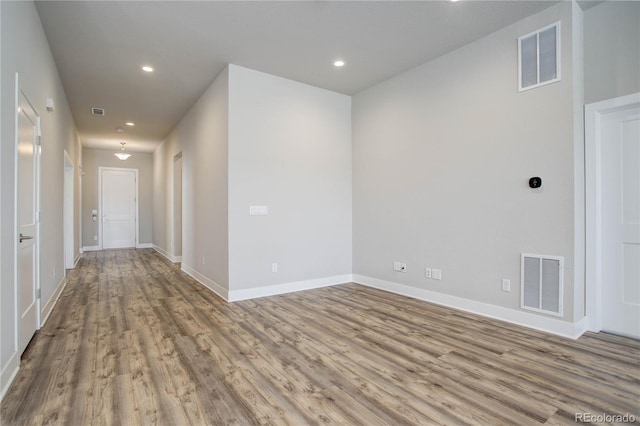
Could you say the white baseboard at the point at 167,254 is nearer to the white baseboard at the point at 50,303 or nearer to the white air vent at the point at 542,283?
the white baseboard at the point at 50,303

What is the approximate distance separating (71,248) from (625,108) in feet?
29.6

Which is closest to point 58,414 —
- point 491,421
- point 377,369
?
point 377,369

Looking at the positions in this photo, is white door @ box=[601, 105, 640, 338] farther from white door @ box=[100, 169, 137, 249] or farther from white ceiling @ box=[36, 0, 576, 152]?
white door @ box=[100, 169, 137, 249]

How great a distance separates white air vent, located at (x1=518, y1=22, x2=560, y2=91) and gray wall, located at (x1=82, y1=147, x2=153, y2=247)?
34.3ft

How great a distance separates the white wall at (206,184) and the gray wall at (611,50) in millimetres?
4006

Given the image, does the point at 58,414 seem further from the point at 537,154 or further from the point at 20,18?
the point at 537,154

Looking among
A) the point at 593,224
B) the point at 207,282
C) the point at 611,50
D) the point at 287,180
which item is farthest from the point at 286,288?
the point at 611,50

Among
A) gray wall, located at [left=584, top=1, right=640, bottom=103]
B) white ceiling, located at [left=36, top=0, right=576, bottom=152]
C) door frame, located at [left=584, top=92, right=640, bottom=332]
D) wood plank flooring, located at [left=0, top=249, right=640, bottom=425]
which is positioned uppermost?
white ceiling, located at [left=36, top=0, right=576, bottom=152]

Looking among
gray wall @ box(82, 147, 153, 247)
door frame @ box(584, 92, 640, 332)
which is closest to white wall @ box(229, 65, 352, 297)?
door frame @ box(584, 92, 640, 332)

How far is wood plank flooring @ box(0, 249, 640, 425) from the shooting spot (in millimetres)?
1870

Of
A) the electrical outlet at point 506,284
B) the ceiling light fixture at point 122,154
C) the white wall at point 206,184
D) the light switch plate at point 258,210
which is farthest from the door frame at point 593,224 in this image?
the ceiling light fixture at point 122,154

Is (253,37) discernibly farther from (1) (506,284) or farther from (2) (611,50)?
(1) (506,284)

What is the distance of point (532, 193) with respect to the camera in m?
3.24

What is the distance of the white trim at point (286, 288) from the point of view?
14.2ft
